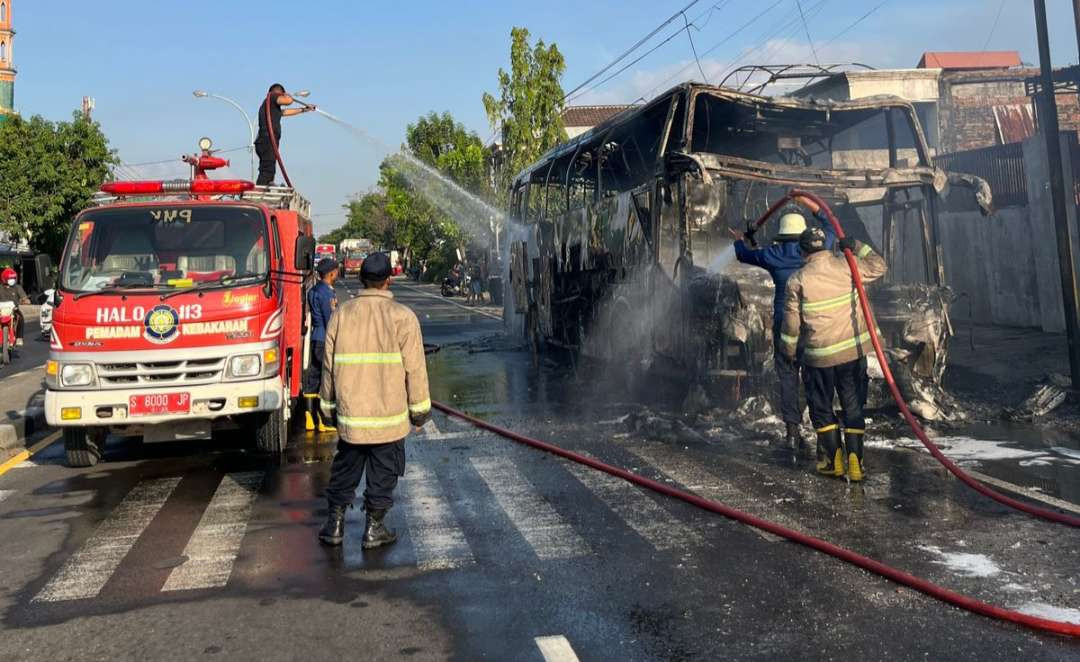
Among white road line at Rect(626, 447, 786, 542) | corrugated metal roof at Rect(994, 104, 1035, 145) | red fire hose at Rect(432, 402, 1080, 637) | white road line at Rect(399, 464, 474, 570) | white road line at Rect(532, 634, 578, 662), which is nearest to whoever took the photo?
white road line at Rect(532, 634, 578, 662)

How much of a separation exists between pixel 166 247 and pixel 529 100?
28603mm

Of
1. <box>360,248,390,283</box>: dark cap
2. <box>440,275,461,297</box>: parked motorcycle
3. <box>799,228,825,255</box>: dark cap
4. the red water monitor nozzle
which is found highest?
<box>440,275,461,297</box>: parked motorcycle

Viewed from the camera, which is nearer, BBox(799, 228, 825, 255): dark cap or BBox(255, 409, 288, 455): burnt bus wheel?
BBox(799, 228, 825, 255): dark cap

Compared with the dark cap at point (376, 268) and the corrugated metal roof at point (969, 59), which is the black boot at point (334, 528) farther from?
the corrugated metal roof at point (969, 59)

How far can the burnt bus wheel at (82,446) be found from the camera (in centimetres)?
840

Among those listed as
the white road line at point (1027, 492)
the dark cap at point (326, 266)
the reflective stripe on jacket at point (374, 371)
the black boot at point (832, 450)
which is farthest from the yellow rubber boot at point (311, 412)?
the white road line at point (1027, 492)

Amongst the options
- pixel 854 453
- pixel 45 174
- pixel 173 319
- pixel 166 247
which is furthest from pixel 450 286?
pixel 854 453

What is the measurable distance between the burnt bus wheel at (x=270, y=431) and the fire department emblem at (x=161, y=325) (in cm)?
109

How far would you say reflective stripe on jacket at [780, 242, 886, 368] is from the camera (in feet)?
23.2

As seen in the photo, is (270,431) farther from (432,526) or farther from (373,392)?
(373,392)

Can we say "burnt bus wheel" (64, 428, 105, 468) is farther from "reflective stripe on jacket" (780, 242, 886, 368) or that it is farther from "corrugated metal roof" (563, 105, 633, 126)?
"corrugated metal roof" (563, 105, 633, 126)

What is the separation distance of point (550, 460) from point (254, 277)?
2.96m

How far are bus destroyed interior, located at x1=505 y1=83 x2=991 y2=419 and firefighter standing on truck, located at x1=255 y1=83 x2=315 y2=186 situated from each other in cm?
371

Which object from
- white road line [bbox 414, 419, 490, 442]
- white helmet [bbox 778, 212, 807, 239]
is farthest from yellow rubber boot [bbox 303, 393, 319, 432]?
white helmet [bbox 778, 212, 807, 239]
